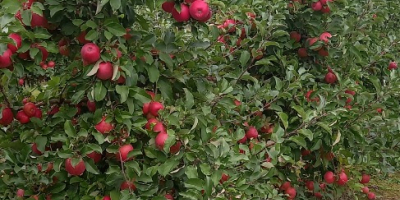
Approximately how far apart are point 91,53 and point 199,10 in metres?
0.44

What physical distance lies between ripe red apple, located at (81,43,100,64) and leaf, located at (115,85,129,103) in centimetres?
13

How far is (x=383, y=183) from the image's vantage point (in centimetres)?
568

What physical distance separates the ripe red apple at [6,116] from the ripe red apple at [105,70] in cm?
51

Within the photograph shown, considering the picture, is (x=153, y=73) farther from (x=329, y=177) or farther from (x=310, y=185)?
(x=310, y=185)

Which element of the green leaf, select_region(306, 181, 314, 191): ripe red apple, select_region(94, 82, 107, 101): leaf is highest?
the green leaf

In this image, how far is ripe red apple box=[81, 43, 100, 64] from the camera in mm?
1840

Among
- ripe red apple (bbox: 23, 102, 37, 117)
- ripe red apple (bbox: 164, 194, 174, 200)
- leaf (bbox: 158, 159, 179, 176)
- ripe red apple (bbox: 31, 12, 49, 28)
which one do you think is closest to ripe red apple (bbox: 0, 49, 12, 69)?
ripe red apple (bbox: 31, 12, 49, 28)

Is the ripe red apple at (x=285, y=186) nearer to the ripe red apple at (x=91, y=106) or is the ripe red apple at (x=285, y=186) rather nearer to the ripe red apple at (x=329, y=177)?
the ripe red apple at (x=329, y=177)

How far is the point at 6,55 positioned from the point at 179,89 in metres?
0.77

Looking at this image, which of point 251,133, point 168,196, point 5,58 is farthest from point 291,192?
point 5,58

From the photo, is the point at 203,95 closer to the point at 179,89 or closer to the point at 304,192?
the point at 179,89

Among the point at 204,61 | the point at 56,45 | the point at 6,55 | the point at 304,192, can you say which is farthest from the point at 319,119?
the point at 6,55

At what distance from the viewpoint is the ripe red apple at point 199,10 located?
74.4 inches

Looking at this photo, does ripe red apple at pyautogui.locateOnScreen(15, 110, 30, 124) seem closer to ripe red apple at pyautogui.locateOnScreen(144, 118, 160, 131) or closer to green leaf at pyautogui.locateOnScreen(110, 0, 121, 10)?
ripe red apple at pyautogui.locateOnScreen(144, 118, 160, 131)
